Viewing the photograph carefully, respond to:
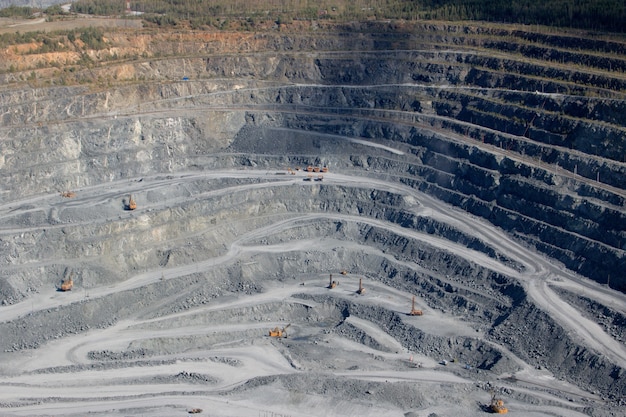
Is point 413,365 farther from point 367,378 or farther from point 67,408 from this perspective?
point 67,408

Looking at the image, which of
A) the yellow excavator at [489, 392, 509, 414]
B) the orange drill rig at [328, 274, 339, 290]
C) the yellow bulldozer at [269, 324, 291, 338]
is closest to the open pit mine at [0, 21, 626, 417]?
the yellow excavator at [489, 392, 509, 414]

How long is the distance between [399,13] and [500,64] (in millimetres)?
28565

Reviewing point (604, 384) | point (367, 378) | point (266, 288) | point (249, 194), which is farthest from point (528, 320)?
point (249, 194)

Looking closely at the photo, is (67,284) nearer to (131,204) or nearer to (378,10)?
(131,204)

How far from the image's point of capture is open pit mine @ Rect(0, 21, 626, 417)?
72562 millimetres

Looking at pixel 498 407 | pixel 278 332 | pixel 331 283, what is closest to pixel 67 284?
pixel 278 332

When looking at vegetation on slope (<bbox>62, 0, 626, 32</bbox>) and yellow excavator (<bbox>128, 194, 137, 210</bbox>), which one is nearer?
yellow excavator (<bbox>128, 194, 137, 210</bbox>)

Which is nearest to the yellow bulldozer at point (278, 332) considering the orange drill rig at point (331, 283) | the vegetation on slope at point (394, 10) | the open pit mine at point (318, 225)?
the open pit mine at point (318, 225)

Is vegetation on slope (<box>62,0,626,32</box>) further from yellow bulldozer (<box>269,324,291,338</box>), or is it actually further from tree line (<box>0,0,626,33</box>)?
yellow bulldozer (<box>269,324,291,338</box>)

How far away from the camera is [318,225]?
99938mm

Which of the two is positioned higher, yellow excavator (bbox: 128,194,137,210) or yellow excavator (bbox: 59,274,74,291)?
yellow excavator (bbox: 128,194,137,210)

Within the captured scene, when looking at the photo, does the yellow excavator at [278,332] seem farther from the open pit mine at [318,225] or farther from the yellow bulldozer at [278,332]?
the open pit mine at [318,225]

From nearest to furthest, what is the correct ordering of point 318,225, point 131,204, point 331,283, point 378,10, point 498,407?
point 498,407
point 331,283
point 131,204
point 318,225
point 378,10

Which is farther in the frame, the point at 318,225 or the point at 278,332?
the point at 318,225
